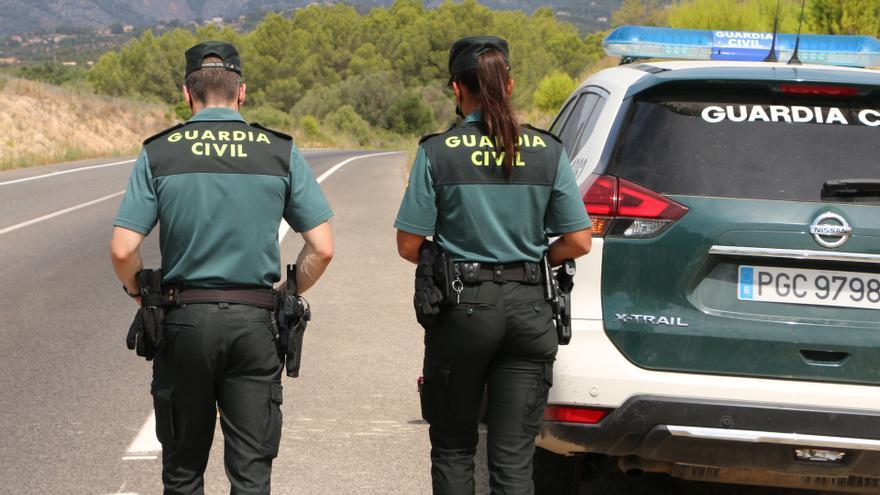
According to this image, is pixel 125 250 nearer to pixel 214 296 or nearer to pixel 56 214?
pixel 214 296

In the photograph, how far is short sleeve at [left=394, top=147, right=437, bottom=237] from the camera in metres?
3.49

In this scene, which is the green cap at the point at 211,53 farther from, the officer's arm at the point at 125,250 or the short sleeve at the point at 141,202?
the officer's arm at the point at 125,250

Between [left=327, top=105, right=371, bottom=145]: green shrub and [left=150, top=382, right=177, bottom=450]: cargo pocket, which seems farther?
[left=327, top=105, right=371, bottom=145]: green shrub

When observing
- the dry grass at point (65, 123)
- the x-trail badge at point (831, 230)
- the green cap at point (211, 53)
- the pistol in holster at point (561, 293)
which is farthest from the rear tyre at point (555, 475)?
the dry grass at point (65, 123)

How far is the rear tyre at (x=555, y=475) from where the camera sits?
4.45 meters

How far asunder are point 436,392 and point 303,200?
757mm

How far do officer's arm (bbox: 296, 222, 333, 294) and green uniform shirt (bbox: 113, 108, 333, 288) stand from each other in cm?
18

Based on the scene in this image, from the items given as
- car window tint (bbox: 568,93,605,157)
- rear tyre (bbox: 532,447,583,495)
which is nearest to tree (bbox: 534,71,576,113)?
car window tint (bbox: 568,93,605,157)

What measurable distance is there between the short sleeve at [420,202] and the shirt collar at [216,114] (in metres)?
0.58

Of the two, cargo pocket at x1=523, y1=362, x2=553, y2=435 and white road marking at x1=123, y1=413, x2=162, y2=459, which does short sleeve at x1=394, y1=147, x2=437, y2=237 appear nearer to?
cargo pocket at x1=523, y1=362, x2=553, y2=435

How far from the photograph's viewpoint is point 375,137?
239 ft

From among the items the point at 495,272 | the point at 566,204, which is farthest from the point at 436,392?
the point at 566,204

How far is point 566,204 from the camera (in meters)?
3.54

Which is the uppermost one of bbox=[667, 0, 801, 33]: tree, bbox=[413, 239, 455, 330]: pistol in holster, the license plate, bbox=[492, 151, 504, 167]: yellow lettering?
bbox=[492, 151, 504, 167]: yellow lettering
